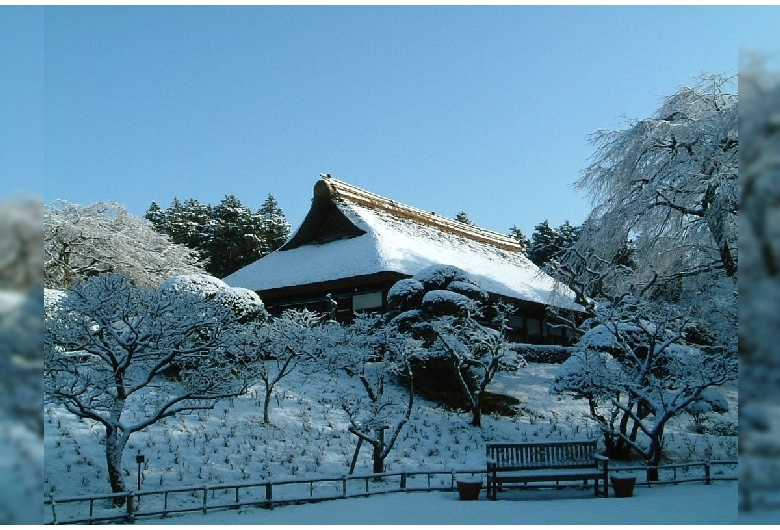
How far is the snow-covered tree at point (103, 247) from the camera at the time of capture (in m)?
20.4

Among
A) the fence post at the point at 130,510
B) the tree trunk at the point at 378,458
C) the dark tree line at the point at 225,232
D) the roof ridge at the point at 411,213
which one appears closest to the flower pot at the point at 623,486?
the tree trunk at the point at 378,458

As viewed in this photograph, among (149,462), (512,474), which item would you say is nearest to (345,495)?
(512,474)

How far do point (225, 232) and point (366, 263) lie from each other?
16806mm

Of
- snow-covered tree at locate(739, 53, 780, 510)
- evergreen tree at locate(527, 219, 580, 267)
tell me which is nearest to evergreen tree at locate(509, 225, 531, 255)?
evergreen tree at locate(527, 219, 580, 267)

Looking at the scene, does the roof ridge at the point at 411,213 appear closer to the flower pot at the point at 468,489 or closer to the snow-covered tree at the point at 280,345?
the snow-covered tree at the point at 280,345

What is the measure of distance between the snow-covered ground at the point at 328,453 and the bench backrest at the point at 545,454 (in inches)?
16.9

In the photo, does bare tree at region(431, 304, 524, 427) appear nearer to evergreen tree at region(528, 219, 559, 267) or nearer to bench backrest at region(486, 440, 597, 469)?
bench backrest at region(486, 440, 597, 469)

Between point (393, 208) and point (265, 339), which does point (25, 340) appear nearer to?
point (265, 339)

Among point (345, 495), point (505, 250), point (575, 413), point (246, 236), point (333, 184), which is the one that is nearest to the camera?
point (345, 495)

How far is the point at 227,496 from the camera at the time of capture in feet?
31.6

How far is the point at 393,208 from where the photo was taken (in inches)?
936

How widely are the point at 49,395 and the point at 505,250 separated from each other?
22.9 meters

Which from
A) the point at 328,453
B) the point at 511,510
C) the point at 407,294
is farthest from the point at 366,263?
the point at 511,510

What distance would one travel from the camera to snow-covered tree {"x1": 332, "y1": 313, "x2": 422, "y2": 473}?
10.8m
